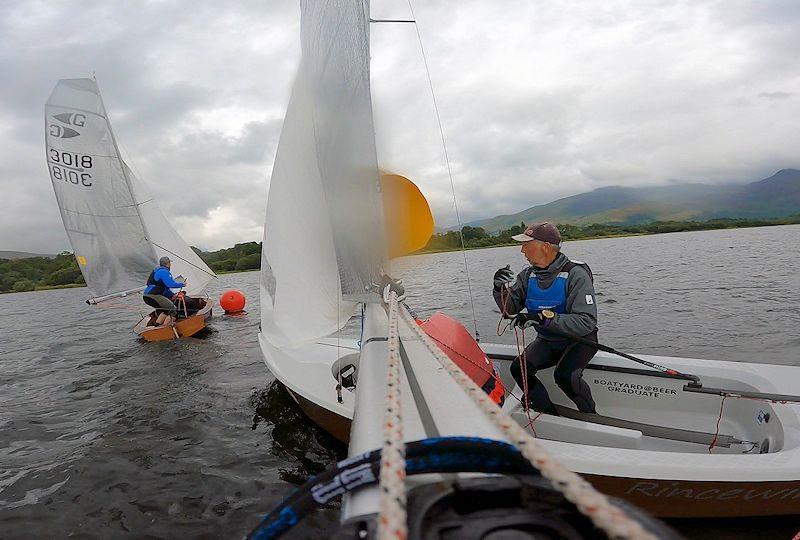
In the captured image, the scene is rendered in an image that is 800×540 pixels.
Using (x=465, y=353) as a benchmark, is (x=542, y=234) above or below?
above

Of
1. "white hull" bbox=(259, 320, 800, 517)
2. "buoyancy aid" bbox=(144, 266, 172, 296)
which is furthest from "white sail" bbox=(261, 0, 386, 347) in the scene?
"buoyancy aid" bbox=(144, 266, 172, 296)

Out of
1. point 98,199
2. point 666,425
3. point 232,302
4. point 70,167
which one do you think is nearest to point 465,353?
point 666,425

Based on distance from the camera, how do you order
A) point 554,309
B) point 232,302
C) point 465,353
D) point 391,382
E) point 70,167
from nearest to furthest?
point 391,382, point 465,353, point 554,309, point 70,167, point 232,302

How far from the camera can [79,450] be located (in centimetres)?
529

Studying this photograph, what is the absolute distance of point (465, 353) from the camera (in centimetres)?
363

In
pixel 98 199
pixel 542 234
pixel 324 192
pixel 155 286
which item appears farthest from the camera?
pixel 98 199

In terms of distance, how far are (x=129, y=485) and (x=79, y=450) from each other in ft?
4.62

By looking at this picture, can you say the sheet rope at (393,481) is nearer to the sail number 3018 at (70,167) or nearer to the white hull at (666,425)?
the white hull at (666,425)

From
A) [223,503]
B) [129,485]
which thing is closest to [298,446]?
[223,503]

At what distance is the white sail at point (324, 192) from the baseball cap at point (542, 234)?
120 centimetres

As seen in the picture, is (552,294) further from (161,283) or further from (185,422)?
(161,283)

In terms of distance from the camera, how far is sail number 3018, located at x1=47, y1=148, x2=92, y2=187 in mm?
12367

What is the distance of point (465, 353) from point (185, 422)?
4128 millimetres

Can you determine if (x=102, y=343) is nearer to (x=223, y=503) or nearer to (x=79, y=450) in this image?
(x=79, y=450)
